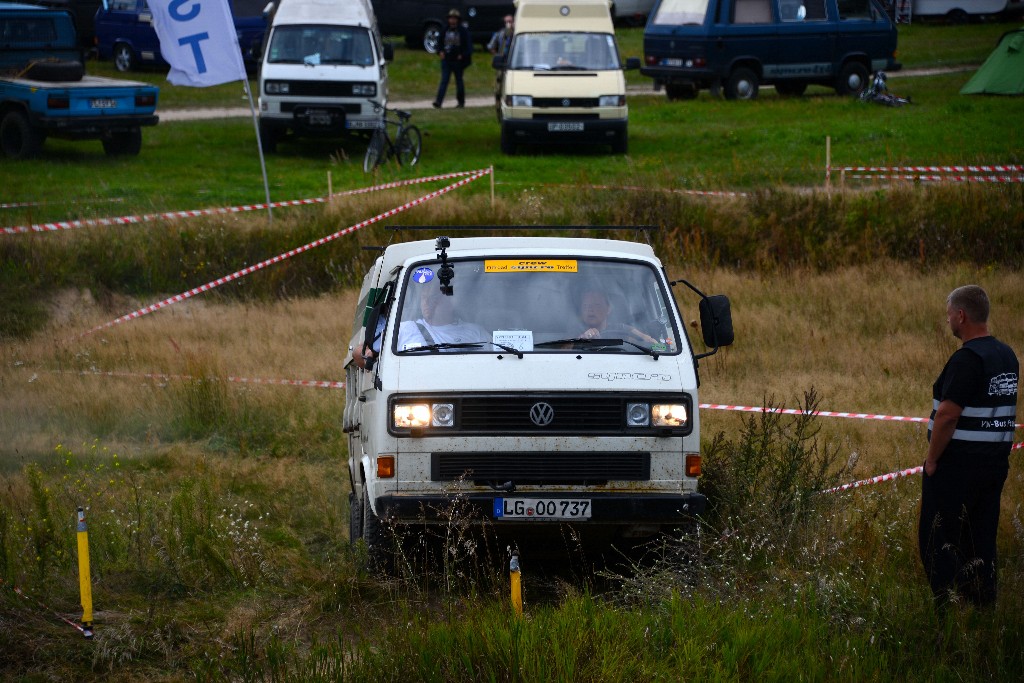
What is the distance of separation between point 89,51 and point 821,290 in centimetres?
2968

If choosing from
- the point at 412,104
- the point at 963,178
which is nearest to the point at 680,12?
the point at 412,104

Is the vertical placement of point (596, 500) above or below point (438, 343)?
below

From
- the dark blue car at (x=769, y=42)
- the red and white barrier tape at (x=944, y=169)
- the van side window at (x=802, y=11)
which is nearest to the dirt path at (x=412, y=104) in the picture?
the dark blue car at (x=769, y=42)

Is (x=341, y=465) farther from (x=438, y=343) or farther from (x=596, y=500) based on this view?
(x=596, y=500)

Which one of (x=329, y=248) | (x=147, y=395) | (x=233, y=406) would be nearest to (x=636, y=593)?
(x=233, y=406)

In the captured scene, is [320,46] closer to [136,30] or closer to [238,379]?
[238,379]

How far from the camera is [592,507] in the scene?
6512 mm

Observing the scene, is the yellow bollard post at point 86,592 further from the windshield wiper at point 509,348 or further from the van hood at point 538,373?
the windshield wiper at point 509,348

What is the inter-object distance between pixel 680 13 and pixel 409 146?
9746 millimetres

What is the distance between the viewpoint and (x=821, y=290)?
15242 mm

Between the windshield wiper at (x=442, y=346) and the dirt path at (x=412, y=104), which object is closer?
the windshield wiper at (x=442, y=346)

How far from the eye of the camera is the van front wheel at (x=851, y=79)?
1129 inches

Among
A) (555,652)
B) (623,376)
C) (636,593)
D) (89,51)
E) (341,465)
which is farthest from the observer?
(89,51)

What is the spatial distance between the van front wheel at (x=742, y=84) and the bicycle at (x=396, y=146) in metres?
9.71
